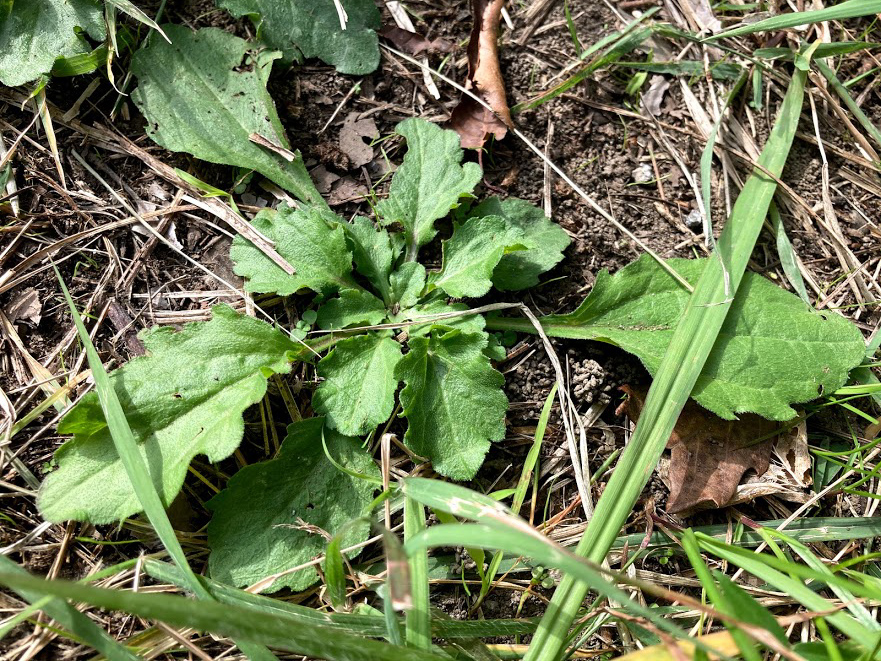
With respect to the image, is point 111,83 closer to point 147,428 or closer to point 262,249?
point 262,249

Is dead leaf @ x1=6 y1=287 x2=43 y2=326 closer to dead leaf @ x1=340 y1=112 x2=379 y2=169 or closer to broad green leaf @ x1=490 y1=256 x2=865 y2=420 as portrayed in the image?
dead leaf @ x1=340 y1=112 x2=379 y2=169

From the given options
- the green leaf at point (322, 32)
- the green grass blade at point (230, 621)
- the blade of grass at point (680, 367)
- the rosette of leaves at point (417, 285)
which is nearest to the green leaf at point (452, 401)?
the rosette of leaves at point (417, 285)

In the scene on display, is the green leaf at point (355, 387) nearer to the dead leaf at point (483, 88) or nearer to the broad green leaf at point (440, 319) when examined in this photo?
the broad green leaf at point (440, 319)

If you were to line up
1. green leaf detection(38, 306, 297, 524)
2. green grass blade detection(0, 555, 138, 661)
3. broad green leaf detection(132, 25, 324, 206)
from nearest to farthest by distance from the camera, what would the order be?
green grass blade detection(0, 555, 138, 661) < green leaf detection(38, 306, 297, 524) < broad green leaf detection(132, 25, 324, 206)

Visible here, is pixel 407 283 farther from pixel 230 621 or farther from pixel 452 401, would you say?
pixel 230 621

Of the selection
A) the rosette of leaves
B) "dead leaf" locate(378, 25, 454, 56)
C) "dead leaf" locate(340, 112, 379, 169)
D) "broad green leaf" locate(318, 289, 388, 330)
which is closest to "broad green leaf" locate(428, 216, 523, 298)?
the rosette of leaves

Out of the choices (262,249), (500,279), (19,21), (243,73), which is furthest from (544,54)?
(19,21)

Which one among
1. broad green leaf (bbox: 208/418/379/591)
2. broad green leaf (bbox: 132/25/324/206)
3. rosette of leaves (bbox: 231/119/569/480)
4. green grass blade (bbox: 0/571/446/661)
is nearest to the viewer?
green grass blade (bbox: 0/571/446/661)
